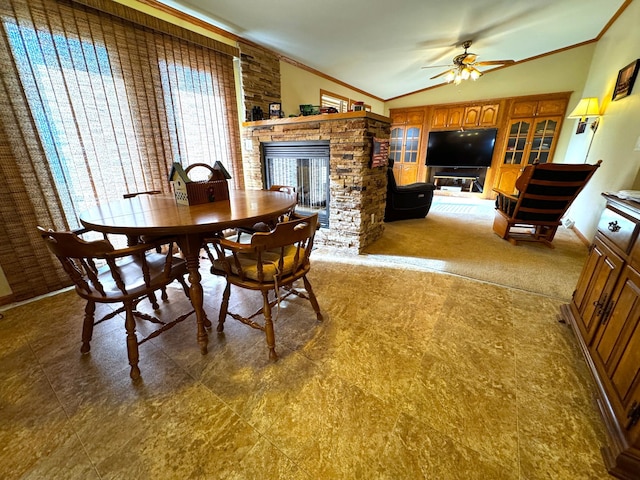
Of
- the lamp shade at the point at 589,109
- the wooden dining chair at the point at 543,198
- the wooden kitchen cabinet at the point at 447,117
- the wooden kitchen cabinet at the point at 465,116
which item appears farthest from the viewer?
the wooden kitchen cabinet at the point at 447,117

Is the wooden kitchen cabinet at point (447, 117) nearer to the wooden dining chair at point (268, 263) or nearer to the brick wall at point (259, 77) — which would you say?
the brick wall at point (259, 77)

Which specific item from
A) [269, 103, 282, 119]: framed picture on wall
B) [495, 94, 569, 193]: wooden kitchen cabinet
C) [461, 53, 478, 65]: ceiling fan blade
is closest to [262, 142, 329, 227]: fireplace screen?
[269, 103, 282, 119]: framed picture on wall

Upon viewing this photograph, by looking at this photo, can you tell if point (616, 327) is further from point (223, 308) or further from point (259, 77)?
point (259, 77)

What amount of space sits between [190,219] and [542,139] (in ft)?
23.4

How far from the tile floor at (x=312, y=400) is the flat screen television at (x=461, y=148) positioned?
17.1 feet

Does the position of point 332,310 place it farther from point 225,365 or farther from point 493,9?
point 493,9

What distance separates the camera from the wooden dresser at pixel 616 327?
972mm

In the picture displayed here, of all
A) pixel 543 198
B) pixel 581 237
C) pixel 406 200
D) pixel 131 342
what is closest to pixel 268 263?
pixel 131 342

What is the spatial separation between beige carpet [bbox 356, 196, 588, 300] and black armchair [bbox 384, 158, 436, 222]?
6.8 inches

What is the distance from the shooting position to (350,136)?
2.71m

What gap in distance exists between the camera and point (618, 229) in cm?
133

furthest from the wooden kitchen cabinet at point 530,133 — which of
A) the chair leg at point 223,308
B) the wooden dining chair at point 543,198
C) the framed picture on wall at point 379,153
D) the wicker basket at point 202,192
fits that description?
the chair leg at point 223,308

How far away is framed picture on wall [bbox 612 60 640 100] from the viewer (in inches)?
109

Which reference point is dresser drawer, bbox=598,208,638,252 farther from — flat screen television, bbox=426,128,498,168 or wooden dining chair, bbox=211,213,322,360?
flat screen television, bbox=426,128,498,168
